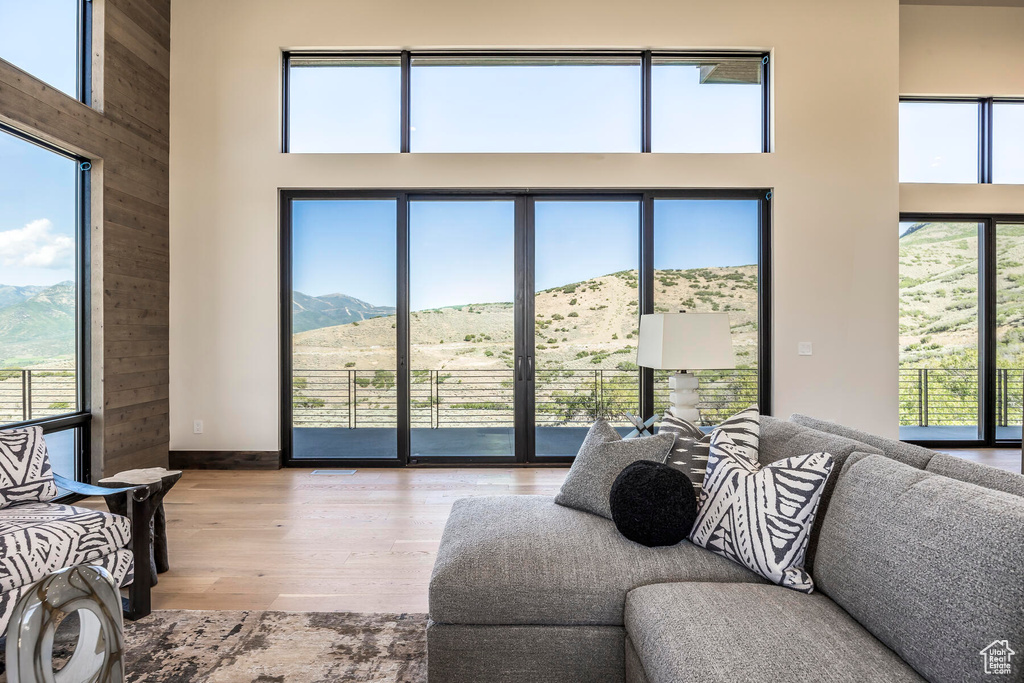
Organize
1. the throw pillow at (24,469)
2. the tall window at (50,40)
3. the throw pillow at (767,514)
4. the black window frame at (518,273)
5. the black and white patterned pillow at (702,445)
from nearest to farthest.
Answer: the throw pillow at (767,514) → the black and white patterned pillow at (702,445) → the throw pillow at (24,469) → the tall window at (50,40) → the black window frame at (518,273)

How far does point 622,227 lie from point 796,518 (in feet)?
11.5

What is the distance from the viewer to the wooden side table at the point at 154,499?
90.4 inches

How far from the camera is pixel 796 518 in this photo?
1.56m

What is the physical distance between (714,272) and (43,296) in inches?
199

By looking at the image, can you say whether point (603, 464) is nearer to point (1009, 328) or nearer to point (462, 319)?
point (462, 319)

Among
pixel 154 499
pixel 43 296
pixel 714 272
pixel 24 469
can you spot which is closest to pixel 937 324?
pixel 714 272

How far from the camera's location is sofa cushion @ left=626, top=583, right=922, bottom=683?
3.75 ft

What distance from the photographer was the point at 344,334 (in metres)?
4.68

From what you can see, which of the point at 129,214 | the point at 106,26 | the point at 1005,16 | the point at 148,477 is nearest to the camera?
the point at 148,477

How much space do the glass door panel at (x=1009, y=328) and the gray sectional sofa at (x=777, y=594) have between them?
14.8 ft

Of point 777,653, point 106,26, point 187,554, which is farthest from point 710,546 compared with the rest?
point 106,26

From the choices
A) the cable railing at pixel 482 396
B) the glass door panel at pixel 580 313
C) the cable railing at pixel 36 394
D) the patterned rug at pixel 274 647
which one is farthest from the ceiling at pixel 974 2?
the cable railing at pixel 36 394

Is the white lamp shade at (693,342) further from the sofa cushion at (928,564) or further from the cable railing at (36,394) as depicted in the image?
the cable railing at (36,394)

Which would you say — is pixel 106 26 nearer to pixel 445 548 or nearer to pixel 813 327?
pixel 445 548
